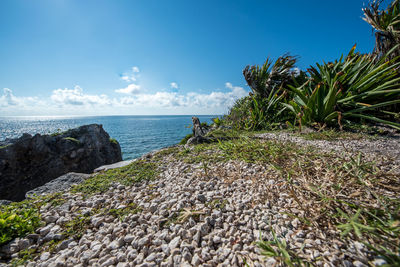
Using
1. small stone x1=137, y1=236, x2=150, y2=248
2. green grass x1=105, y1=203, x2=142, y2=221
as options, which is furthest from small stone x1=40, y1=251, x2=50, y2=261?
small stone x1=137, y1=236, x2=150, y2=248

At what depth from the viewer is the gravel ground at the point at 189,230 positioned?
1.10 m

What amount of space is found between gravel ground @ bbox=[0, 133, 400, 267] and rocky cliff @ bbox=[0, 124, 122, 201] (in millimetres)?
4714

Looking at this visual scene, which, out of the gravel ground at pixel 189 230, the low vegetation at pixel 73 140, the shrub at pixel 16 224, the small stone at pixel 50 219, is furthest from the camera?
the low vegetation at pixel 73 140

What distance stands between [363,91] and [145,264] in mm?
6443

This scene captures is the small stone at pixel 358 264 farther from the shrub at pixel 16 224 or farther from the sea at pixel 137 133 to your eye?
the sea at pixel 137 133

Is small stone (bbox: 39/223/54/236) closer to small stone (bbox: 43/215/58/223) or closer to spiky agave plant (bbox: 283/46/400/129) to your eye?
small stone (bbox: 43/215/58/223)

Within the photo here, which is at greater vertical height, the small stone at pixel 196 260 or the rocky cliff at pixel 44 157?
the small stone at pixel 196 260

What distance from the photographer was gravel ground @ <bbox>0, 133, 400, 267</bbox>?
3.60ft

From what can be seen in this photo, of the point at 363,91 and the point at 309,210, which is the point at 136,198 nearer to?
the point at 309,210

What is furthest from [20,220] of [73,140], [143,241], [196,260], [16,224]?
[73,140]

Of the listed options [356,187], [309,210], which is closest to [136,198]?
[309,210]

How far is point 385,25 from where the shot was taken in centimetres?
476

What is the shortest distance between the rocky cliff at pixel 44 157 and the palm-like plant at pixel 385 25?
10941 millimetres

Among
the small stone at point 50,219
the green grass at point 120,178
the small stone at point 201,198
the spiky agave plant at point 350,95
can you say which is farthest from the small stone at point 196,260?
the spiky agave plant at point 350,95
